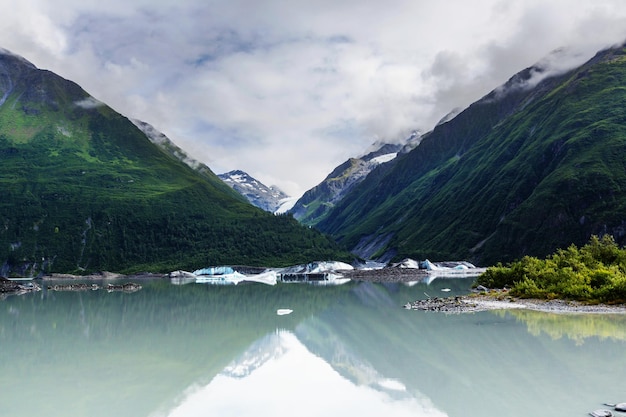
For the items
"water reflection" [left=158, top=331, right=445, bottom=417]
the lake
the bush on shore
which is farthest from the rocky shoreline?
"water reflection" [left=158, top=331, right=445, bottom=417]

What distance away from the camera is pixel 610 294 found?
143 ft

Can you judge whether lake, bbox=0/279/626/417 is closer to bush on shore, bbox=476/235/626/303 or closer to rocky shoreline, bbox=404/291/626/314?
rocky shoreline, bbox=404/291/626/314

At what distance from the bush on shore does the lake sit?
8.71 meters

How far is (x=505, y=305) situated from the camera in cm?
4634

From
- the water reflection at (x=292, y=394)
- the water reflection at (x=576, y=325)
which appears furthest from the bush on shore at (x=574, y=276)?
the water reflection at (x=292, y=394)

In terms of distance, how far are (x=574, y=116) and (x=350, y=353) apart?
617ft

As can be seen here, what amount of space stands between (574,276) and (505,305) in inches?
331

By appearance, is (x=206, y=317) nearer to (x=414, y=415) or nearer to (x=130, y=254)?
(x=414, y=415)

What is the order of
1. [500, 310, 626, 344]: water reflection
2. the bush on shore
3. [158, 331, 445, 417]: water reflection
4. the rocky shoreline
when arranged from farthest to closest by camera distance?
the bush on shore
the rocky shoreline
[500, 310, 626, 344]: water reflection
[158, 331, 445, 417]: water reflection

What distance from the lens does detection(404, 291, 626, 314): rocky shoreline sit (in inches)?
1586

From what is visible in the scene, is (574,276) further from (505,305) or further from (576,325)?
(576,325)

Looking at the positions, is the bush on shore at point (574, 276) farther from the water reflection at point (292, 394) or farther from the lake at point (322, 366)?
the water reflection at point (292, 394)

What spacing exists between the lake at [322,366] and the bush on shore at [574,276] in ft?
28.6

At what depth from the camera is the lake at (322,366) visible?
19312 mm
